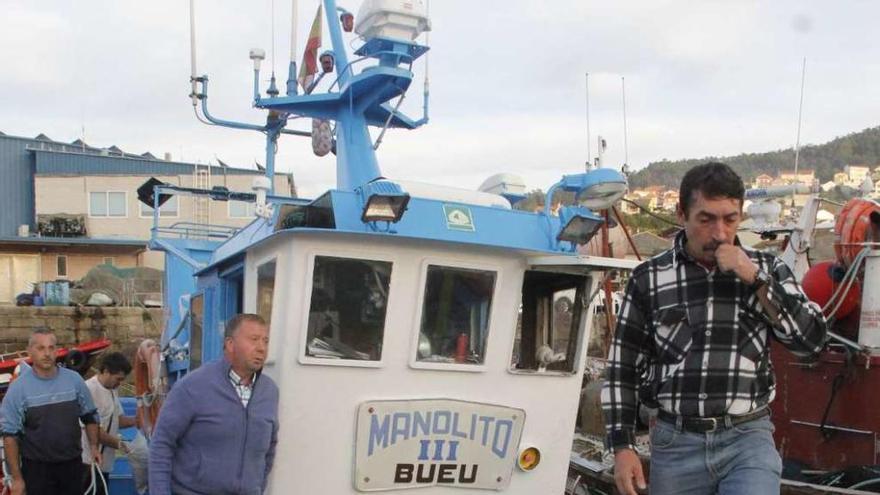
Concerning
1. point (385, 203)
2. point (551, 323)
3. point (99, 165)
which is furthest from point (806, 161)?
point (385, 203)

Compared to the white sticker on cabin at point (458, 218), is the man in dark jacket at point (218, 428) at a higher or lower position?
lower

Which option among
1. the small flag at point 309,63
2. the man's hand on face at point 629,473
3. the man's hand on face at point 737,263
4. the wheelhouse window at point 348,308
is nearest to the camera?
the man's hand on face at point 737,263

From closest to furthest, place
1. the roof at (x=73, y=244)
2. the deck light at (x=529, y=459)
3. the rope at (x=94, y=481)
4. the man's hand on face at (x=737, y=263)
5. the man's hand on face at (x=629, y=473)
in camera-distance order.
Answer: the man's hand on face at (x=737, y=263), the man's hand on face at (x=629, y=473), the deck light at (x=529, y=459), the rope at (x=94, y=481), the roof at (x=73, y=244)

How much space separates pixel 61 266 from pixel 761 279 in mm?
34867

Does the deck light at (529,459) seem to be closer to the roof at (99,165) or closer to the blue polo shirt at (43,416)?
the blue polo shirt at (43,416)

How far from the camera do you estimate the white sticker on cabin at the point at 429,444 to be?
5859 mm

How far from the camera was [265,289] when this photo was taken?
6.10 m

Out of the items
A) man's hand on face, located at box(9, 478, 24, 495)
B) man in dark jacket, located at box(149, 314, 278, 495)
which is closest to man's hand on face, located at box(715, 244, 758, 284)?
man in dark jacket, located at box(149, 314, 278, 495)

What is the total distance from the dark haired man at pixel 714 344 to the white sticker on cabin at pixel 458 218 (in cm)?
267

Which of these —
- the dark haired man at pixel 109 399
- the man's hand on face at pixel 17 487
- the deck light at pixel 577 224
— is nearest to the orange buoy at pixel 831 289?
the deck light at pixel 577 224

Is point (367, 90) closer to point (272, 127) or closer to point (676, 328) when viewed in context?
point (272, 127)

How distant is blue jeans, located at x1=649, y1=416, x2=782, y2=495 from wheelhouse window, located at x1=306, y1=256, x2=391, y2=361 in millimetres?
2854

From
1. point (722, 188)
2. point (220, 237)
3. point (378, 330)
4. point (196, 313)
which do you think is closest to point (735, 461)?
point (722, 188)

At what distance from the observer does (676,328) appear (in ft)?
10.9
